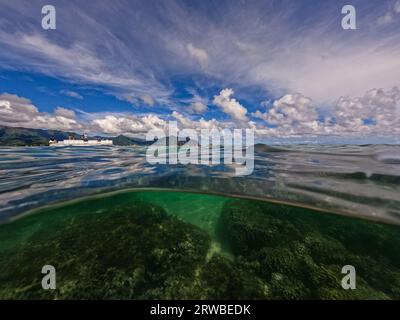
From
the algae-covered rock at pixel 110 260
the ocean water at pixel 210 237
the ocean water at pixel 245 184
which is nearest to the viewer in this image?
the algae-covered rock at pixel 110 260

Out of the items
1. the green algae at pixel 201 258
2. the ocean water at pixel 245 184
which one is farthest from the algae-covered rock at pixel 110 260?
the ocean water at pixel 245 184

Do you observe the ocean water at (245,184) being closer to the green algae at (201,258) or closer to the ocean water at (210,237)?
the ocean water at (210,237)

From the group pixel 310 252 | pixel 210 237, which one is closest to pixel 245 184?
pixel 210 237

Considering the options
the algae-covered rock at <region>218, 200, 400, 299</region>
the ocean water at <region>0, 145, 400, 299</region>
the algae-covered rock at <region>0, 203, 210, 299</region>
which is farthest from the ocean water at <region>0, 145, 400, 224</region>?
the algae-covered rock at <region>0, 203, 210, 299</region>

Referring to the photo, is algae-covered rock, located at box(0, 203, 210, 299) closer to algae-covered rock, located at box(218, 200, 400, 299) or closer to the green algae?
the green algae

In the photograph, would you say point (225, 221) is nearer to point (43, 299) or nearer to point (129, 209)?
point (129, 209)

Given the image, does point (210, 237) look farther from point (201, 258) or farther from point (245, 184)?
point (245, 184)
